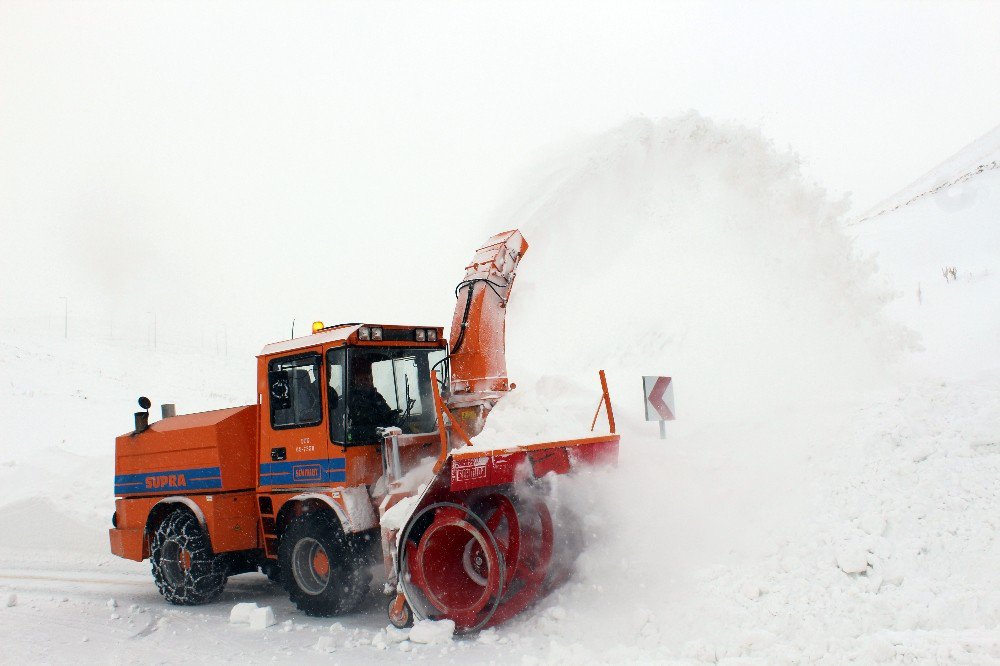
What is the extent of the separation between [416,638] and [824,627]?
2.72 meters

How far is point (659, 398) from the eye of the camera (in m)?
7.64

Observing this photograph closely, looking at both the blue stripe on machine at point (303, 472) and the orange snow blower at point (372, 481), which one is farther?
the blue stripe on machine at point (303, 472)

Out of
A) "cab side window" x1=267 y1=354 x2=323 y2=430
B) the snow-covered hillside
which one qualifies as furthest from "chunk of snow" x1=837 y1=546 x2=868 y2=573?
"cab side window" x1=267 y1=354 x2=323 y2=430

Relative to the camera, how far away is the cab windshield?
5656 millimetres

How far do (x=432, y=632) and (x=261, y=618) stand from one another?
1715 millimetres

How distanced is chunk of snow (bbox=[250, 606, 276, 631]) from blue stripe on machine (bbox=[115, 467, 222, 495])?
1.37m

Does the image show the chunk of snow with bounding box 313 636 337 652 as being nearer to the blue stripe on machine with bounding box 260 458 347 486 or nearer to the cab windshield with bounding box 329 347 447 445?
the blue stripe on machine with bounding box 260 458 347 486

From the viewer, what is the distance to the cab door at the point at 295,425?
18.9 feet

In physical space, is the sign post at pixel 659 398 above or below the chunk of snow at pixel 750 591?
above

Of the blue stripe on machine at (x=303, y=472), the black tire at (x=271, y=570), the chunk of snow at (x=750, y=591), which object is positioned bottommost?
the chunk of snow at (x=750, y=591)

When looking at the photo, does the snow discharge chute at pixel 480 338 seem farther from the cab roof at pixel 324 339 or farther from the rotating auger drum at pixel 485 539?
the rotating auger drum at pixel 485 539

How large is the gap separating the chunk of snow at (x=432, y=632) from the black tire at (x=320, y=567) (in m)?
0.84

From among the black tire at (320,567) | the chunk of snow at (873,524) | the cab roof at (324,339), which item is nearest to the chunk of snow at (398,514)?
the black tire at (320,567)

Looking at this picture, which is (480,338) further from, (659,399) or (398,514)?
(659,399)
